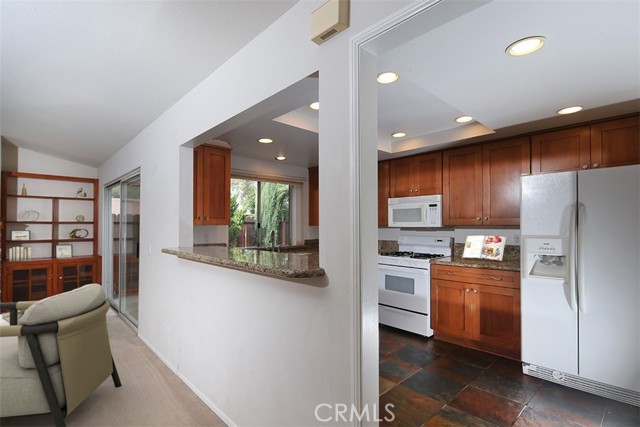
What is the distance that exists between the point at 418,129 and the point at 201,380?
3.19 m

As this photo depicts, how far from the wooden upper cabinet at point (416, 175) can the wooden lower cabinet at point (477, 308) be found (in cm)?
104

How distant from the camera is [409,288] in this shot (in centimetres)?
362

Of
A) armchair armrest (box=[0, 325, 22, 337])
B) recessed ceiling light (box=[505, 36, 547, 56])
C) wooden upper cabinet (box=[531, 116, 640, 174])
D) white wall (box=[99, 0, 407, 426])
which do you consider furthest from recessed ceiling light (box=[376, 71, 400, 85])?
armchair armrest (box=[0, 325, 22, 337])

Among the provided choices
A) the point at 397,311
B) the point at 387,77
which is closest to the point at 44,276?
the point at 397,311

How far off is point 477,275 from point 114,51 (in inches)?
140

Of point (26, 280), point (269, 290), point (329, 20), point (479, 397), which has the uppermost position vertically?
point (329, 20)

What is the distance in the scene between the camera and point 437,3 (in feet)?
3.33

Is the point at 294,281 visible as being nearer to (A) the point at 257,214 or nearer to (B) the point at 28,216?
(A) the point at 257,214

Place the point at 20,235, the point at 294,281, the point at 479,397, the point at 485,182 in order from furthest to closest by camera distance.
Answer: the point at 20,235
the point at 485,182
the point at 479,397
the point at 294,281

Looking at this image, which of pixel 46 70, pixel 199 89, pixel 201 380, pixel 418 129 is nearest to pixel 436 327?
pixel 418 129

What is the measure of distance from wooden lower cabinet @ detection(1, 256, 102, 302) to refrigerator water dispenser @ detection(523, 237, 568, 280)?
6.13 meters

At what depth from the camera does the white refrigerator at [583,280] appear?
2221mm

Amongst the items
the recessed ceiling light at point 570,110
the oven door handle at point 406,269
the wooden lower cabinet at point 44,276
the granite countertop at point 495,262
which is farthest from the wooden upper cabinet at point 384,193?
the wooden lower cabinet at point 44,276

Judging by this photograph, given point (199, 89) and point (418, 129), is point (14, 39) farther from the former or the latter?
point (418, 129)
